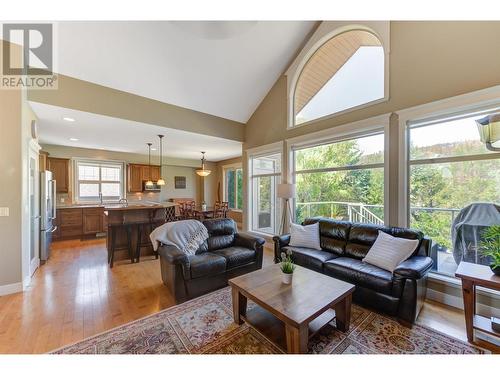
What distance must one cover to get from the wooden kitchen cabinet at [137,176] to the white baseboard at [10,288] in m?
4.56

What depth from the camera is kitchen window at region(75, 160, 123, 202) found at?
6.42 metres

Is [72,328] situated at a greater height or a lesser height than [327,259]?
lesser

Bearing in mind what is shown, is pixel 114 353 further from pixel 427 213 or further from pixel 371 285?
pixel 427 213

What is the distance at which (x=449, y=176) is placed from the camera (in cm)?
275

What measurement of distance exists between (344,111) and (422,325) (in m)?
3.18

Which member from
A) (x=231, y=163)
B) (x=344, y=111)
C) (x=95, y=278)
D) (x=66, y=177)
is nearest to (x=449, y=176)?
(x=344, y=111)

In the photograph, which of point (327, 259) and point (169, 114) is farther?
point (169, 114)

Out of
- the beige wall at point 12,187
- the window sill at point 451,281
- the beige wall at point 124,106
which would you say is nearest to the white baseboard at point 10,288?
the beige wall at point 12,187

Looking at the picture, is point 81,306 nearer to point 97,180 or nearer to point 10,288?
point 10,288

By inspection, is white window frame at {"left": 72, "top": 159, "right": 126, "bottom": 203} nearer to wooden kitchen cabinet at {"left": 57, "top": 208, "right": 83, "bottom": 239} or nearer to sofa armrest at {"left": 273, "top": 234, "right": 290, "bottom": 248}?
wooden kitchen cabinet at {"left": 57, "top": 208, "right": 83, "bottom": 239}

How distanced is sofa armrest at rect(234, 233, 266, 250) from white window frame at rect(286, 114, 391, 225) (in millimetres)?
1482

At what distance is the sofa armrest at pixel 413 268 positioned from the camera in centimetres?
210

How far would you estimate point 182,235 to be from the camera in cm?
311

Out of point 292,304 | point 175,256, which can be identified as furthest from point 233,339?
point 175,256
